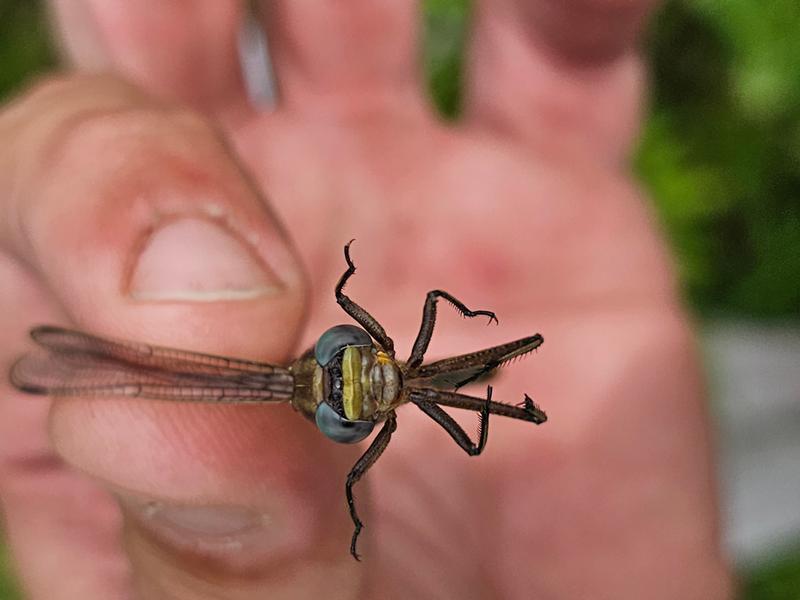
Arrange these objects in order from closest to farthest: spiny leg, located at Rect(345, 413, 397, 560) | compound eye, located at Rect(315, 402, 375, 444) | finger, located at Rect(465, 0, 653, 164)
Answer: spiny leg, located at Rect(345, 413, 397, 560), compound eye, located at Rect(315, 402, 375, 444), finger, located at Rect(465, 0, 653, 164)

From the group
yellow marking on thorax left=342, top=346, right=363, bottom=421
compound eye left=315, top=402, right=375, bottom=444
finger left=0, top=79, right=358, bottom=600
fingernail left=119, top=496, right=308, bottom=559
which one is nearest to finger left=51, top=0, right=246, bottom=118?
finger left=0, top=79, right=358, bottom=600

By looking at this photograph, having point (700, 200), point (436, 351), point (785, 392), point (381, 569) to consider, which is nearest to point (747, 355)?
point (785, 392)

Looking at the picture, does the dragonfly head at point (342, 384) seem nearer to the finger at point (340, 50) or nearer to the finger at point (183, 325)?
the finger at point (183, 325)

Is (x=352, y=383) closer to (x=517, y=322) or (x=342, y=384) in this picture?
(x=342, y=384)

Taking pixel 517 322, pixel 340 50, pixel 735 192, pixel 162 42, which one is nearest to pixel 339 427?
pixel 517 322

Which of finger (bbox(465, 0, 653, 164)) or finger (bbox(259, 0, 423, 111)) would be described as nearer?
finger (bbox(259, 0, 423, 111))

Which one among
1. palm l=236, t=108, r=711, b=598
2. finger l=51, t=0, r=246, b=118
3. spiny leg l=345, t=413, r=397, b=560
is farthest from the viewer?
finger l=51, t=0, r=246, b=118

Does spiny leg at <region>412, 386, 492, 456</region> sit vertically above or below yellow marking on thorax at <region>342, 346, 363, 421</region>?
below

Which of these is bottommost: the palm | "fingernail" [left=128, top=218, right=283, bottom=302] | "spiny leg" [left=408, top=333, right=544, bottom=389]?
the palm

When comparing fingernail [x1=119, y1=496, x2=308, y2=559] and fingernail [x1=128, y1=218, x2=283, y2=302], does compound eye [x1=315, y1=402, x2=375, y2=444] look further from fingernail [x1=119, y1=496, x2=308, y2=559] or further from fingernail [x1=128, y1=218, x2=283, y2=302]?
fingernail [x1=128, y1=218, x2=283, y2=302]
